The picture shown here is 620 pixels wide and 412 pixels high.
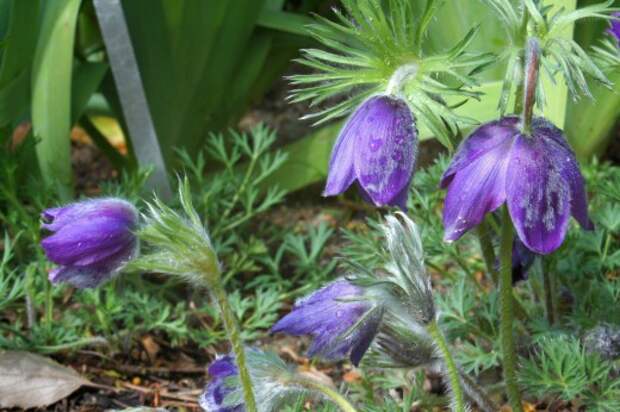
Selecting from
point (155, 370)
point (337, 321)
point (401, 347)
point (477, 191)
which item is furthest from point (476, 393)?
point (155, 370)

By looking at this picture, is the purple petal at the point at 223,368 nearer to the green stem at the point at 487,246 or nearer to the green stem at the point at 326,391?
the green stem at the point at 326,391

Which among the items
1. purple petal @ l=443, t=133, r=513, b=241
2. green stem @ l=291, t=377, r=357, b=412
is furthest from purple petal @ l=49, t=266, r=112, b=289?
purple petal @ l=443, t=133, r=513, b=241

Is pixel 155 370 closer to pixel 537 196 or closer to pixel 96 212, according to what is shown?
pixel 96 212

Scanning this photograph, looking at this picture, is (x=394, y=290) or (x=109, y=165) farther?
(x=109, y=165)

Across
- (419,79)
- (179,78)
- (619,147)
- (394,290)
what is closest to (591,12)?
(419,79)

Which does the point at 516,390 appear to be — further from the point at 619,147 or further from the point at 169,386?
the point at 619,147

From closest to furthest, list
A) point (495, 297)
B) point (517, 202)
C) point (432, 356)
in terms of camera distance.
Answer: point (517, 202) < point (432, 356) < point (495, 297)

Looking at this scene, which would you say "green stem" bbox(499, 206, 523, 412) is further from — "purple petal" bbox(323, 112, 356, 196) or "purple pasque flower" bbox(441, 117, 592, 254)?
"purple petal" bbox(323, 112, 356, 196)
